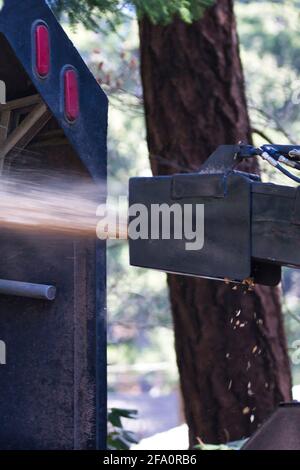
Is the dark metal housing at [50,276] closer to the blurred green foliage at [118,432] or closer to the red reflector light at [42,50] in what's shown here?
the red reflector light at [42,50]

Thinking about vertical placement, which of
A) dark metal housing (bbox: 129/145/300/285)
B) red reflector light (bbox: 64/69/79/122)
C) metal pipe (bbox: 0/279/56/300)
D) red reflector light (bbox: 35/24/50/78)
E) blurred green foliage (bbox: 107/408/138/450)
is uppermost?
red reflector light (bbox: 35/24/50/78)

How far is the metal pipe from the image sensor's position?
2662mm

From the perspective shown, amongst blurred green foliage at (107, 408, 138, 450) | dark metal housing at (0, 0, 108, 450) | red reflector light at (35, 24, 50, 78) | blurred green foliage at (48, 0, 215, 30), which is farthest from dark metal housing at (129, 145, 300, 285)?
blurred green foliage at (107, 408, 138, 450)

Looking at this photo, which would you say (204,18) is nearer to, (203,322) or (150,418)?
(203,322)

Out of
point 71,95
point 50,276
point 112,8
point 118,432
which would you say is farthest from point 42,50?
point 118,432

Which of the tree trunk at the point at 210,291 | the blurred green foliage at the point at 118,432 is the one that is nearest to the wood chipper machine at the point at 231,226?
the blurred green foliage at the point at 118,432

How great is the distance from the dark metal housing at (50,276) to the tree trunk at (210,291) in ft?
8.55

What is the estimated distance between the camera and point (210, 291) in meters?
5.32

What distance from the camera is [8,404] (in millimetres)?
2768

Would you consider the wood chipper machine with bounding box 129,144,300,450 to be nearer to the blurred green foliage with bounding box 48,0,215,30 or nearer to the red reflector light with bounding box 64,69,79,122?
the red reflector light with bounding box 64,69,79,122

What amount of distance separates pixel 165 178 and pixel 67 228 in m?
0.36
